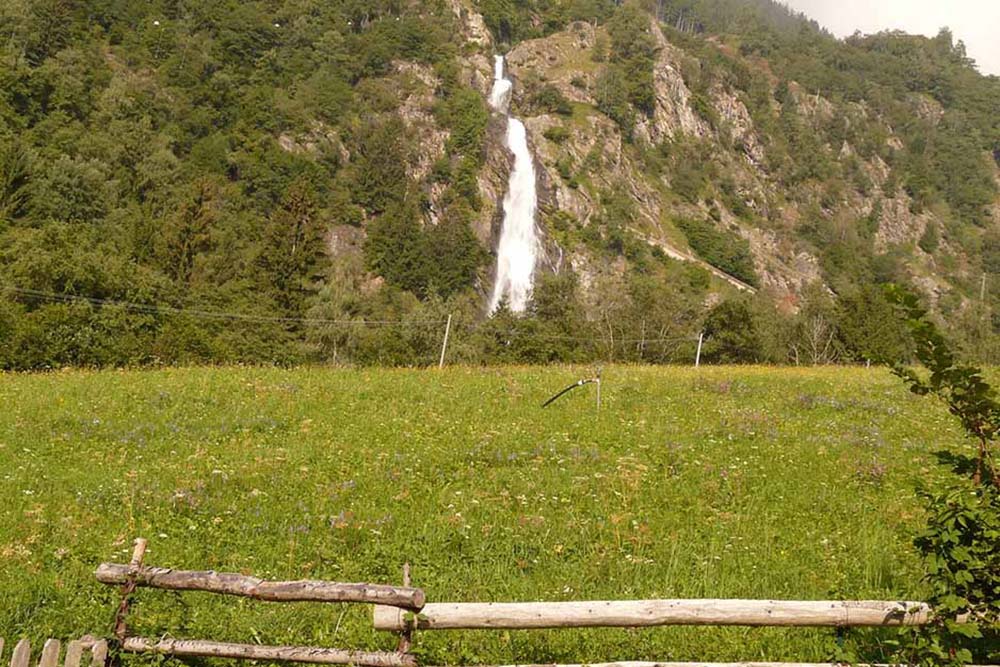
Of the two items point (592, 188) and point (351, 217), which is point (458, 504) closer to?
point (351, 217)

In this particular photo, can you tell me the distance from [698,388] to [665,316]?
5881cm

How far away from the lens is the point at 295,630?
8.33 m

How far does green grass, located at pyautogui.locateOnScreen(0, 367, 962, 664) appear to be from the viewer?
8.53 m

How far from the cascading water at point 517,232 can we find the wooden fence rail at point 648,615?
112003 mm

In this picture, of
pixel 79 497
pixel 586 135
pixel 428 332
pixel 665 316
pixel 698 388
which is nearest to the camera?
pixel 79 497

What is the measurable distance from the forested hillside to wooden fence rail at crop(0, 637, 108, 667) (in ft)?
37.0

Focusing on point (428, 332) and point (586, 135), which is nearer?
point (428, 332)

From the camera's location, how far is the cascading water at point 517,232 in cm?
13225

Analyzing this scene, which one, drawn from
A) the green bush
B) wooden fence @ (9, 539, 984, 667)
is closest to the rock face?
the green bush

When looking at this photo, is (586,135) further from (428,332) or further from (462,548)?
(462,548)

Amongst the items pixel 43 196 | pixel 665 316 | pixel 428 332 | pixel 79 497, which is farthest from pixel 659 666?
pixel 43 196

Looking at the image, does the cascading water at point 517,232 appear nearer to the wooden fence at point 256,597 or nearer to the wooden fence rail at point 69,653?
the wooden fence at point 256,597

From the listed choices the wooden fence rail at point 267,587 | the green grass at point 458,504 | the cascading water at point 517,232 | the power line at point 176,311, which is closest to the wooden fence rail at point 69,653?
the wooden fence rail at point 267,587

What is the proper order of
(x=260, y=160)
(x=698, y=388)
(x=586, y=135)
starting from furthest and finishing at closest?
(x=586, y=135), (x=260, y=160), (x=698, y=388)
